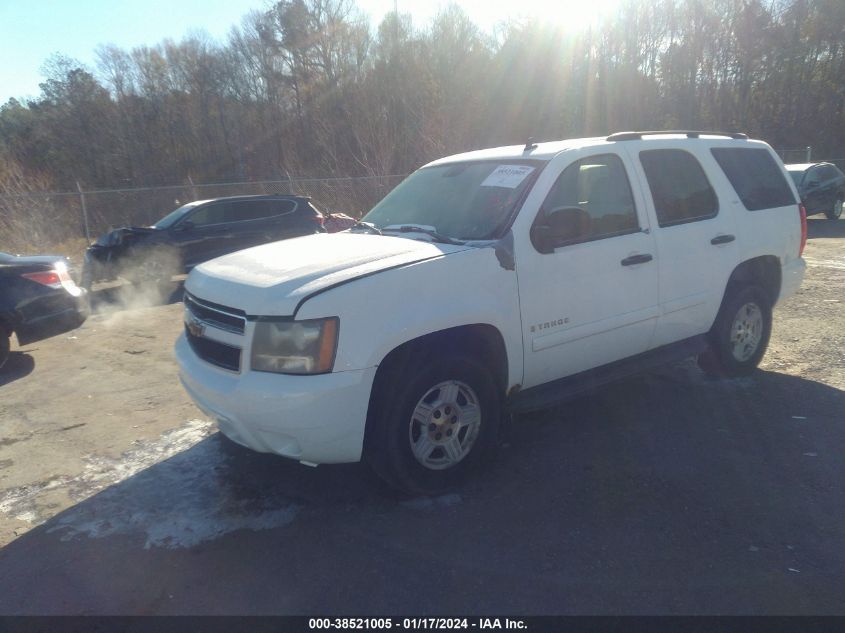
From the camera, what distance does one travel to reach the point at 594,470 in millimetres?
4176

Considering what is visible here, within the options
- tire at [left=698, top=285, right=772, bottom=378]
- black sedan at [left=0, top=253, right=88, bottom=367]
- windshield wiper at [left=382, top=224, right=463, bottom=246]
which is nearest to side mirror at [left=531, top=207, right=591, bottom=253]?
windshield wiper at [left=382, top=224, right=463, bottom=246]

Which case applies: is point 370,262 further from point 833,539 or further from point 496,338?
point 833,539

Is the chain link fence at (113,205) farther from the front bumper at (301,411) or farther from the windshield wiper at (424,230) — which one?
the front bumper at (301,411)

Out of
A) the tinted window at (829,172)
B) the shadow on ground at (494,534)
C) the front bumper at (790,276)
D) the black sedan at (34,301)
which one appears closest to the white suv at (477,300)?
the front bumper at (790,276)

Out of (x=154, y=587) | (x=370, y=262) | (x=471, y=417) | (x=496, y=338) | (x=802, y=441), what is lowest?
(x=802, y=441)

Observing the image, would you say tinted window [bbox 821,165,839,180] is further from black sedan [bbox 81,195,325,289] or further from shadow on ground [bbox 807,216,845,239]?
black sedan [bbox 81,195,325,289]

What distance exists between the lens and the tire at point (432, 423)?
355 centimetres

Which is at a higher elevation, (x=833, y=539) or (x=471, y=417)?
(x=471, y=417)

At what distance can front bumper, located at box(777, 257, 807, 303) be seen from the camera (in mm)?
5840

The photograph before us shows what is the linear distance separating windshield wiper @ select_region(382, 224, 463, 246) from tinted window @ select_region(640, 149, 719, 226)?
5.43 ft

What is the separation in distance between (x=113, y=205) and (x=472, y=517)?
17.3 meters

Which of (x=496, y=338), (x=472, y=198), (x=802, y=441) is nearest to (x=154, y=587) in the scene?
(x=496, y=338)

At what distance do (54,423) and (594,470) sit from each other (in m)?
4.13

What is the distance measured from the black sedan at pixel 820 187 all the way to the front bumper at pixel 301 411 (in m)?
17.9
